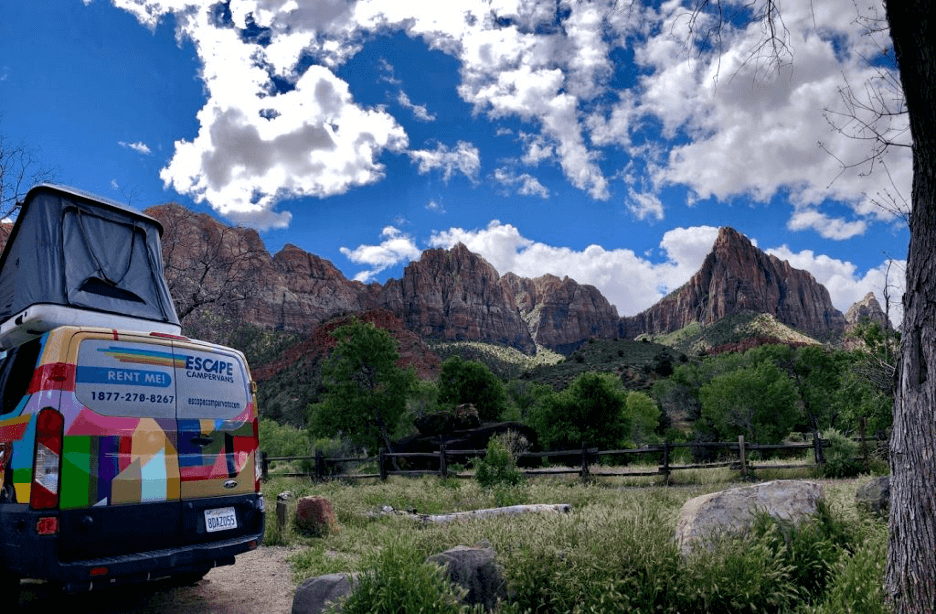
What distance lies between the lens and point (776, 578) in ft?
13.7

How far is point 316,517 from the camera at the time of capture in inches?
373

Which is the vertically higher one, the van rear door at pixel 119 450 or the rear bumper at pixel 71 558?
the van rear door at pixel 119 450

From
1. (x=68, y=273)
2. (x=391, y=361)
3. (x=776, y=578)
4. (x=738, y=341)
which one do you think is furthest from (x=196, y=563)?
(x=738, y=341)

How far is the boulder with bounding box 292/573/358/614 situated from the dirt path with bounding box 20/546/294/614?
1088mm

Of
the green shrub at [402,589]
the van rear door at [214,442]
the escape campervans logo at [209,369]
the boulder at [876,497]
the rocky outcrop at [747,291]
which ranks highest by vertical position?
the rocky outcrop at [747,291]

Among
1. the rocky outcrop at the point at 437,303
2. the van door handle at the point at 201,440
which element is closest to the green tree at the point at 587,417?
the van door handle at the point at 201,440

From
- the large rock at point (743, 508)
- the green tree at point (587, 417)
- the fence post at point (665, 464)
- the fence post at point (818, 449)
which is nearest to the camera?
the large rock at point (743, 508)

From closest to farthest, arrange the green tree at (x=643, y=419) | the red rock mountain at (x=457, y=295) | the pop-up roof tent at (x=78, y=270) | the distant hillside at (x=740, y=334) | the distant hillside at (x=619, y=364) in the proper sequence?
1. the pop-up roof tent at (x=78, y=270)
2. the green tree at (x=643, y=419)
3. the distant hillside at (x=619, y=364)
4. the distant hillside at (x=740, y=334)
5. the red rock mountain at (x=457, y=295)

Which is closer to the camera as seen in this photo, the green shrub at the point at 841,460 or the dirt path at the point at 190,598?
the dirt path at the point at 190,598

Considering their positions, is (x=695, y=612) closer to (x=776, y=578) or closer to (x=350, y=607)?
(x=776, y=578)

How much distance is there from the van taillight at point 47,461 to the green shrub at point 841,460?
1801 centimetres

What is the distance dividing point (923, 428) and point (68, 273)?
24.1 ft

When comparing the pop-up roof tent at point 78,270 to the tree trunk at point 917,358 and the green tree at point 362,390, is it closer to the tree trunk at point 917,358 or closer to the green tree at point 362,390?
the tree trunk at point 917,358

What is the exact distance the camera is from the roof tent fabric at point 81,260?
5.57 metres
